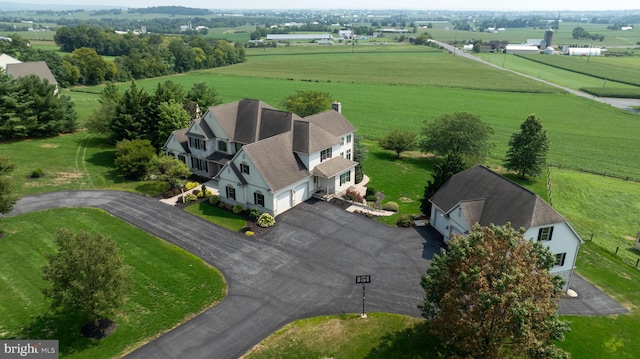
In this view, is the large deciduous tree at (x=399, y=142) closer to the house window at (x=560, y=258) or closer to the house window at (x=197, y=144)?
the house window at (x=197, y=144)

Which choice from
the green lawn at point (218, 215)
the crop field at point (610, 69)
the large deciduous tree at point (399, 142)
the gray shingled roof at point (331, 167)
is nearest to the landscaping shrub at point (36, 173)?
the green lawn at point (218, 215)

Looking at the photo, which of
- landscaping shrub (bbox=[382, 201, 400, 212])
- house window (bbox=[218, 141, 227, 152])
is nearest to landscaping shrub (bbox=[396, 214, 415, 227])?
landscaping shrub (bbox=[382, 201, 400, 212])

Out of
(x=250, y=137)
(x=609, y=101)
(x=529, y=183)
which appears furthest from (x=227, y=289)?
(x=609, y=101)

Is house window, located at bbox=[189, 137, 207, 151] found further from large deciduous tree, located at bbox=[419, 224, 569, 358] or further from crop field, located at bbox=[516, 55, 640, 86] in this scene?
crop field, located at bbox=[516, 55, 640, 86]

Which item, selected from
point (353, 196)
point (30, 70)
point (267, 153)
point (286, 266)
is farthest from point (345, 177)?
point (30, 70)

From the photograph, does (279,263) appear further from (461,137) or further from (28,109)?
(28,109)

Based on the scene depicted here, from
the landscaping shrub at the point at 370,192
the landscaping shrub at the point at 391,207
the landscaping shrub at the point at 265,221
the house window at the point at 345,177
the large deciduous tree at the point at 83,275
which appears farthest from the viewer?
the house window at the point at 345,177
